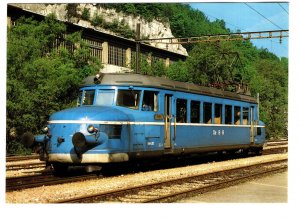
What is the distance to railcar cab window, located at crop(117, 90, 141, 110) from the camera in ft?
47.2

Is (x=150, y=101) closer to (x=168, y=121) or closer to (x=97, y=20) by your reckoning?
(x=168, y=121)

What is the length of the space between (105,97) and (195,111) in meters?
4.36

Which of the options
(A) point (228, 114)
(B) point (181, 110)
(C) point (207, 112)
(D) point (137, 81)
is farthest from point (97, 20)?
(D) point (137, 81)

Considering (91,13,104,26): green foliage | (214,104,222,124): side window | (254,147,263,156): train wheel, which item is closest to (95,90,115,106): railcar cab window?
(214,104,222,124): side window

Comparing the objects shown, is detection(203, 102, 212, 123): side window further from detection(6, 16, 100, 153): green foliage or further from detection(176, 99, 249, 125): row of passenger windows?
detection(6, 16, 100, 153): green foliage

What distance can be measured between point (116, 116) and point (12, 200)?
416 centimetres

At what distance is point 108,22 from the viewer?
4538cm

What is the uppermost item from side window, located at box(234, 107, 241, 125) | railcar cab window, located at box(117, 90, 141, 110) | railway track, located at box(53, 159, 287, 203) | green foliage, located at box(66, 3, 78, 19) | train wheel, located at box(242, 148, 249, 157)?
green foliage, located at box(66, 3, 78, 19)

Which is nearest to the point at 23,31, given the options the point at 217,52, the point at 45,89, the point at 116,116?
the point at 45,89

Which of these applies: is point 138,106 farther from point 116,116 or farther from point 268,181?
point 268,181

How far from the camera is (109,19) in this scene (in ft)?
150

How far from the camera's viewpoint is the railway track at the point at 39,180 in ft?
40.1

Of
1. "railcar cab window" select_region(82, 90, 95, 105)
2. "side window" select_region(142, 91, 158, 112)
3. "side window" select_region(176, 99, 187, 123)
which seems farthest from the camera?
"side window" select_region(176, 99, 187, 123)

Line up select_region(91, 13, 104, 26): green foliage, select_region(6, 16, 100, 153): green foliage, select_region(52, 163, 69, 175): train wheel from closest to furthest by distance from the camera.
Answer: select_region(52, 163, 69, 175): train wheel < select_region(6, 16, 100, 153): green foliage < select_region(91, 13, 104, 26): green foliage
